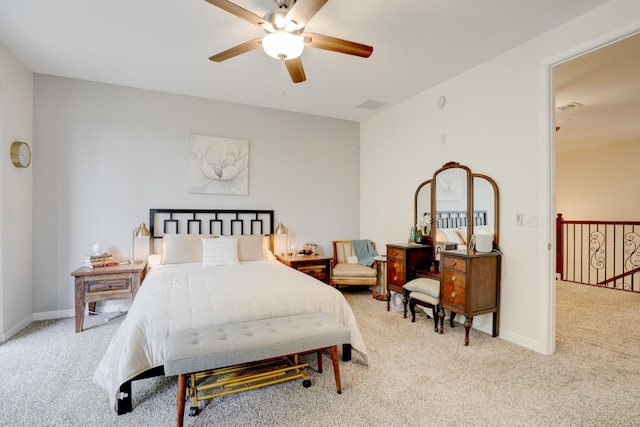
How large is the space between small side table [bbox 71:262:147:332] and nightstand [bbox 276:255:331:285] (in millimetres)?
1818

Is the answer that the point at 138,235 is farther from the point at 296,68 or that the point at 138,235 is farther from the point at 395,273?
the point at 395,273

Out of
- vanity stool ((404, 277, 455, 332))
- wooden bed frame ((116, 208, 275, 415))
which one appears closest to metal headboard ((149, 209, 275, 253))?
wooden bed frame ((116, 208, 275, 415))

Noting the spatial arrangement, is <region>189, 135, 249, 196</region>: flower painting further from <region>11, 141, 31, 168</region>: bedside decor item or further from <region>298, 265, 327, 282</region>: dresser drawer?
<region>11, 141, 31, 168</region>: bedside decor item

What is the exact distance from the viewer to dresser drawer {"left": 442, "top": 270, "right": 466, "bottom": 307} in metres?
3.04

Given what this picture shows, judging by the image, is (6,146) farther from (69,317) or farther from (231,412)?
(231,412)

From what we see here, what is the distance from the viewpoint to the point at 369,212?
529cm

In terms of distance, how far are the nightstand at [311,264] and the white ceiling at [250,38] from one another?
2299mm

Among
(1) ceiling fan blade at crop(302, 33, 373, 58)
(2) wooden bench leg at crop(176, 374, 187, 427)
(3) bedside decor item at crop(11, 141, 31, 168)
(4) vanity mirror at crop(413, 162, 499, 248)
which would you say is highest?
(1) ceiling fan blade at crop(302, 33, 373, 58)

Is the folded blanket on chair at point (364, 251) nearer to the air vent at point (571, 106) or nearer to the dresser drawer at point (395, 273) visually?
the dresser drawer at point (395, 273)

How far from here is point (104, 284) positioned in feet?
11.0

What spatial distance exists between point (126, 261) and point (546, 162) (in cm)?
472

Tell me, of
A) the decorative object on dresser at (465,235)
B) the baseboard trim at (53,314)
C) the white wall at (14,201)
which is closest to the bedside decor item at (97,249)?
the white wall at (14,201)

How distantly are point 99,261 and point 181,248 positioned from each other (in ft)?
2.82

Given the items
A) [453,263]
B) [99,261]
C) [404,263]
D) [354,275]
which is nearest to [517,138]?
[453,263]
